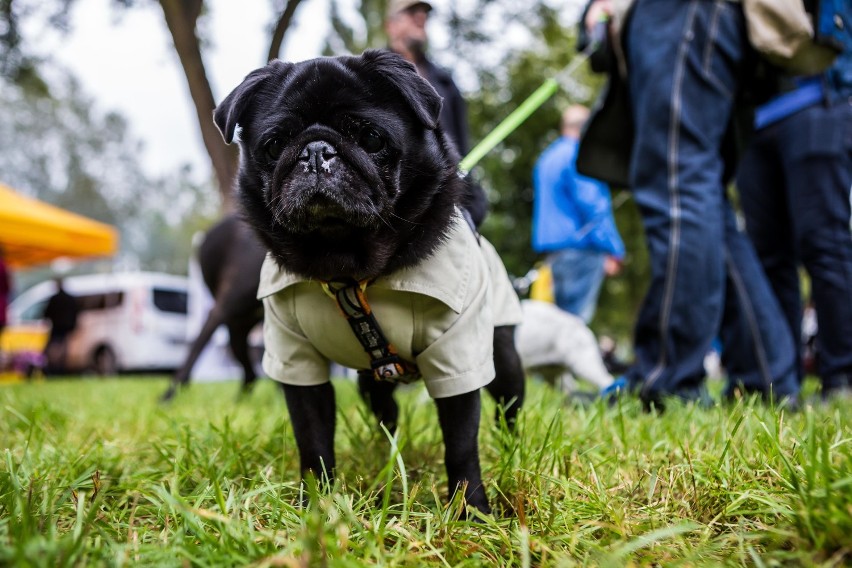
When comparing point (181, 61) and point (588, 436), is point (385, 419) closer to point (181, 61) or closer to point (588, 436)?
point (588, 436)

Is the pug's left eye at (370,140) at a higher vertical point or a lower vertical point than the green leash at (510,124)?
higher

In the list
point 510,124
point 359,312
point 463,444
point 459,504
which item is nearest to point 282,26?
point 510,124

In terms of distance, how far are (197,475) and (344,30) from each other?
37.3 feet

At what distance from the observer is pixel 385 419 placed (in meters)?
2.44

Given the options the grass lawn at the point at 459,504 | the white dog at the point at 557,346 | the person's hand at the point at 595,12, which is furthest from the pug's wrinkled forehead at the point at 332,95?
the white dog at the point at 557,346

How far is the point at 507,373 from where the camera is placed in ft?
7.34

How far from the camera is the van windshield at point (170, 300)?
47.3 feet

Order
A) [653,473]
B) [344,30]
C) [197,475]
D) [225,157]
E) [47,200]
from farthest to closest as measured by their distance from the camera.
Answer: [47,200], [344,30], [225,157], [197,475], [653,473]

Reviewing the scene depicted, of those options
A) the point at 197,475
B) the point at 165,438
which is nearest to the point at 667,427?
the point at 197,475

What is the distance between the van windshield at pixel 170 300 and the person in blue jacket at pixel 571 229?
11.2 meters

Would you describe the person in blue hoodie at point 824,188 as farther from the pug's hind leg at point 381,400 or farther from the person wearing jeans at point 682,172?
the pug's hind leg at point 381,400

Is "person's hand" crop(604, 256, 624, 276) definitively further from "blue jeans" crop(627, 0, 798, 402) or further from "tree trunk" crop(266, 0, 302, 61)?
"tree trunk" crop(266, 0, 302, 61)

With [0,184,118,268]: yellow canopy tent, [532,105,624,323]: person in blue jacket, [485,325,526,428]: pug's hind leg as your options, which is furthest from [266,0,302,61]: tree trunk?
[485,325,526,428]: pug's hind leg

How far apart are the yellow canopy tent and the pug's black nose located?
9324 millimetres
